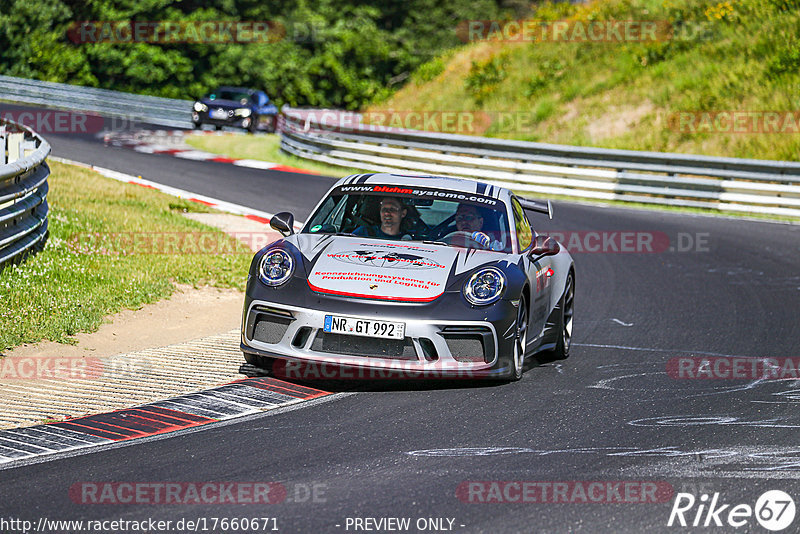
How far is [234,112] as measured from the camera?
32406 mm

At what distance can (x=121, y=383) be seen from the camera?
23.5 ft

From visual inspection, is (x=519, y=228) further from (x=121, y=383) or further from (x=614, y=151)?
(x=614, y=151)

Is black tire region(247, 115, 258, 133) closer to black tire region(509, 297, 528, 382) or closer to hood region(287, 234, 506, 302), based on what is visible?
hood region(287, 234, 506, 302)

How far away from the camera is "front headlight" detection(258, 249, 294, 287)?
23.5 feet

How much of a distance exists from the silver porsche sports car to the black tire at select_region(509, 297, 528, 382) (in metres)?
0.01

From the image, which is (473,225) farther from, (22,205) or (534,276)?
(22,205)

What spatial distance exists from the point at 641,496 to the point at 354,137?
19.4 m

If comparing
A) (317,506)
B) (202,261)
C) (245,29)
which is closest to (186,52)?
(245,29)
